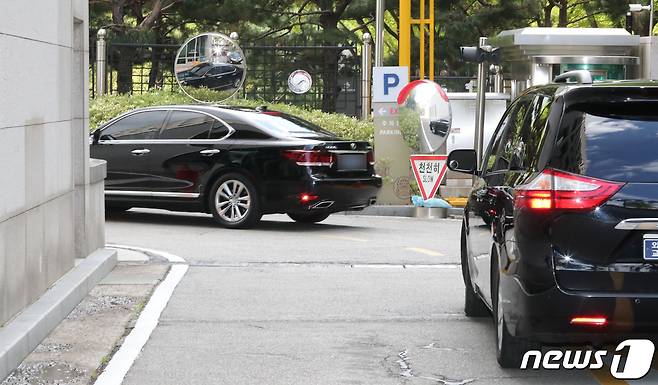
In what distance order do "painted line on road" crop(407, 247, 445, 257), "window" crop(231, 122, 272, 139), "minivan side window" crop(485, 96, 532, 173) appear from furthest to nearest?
"window" crop(231, 122, 272, 139)
"painted line on road" crop(407, 247, 445, 257)
"minivan side window" crop(485, 96, 532, 173)

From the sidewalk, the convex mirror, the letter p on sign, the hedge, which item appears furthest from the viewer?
the hedge

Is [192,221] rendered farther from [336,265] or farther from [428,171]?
[336,265]

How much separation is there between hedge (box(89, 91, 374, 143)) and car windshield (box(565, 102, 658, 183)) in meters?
14.8

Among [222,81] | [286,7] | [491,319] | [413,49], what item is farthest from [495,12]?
[491,319]

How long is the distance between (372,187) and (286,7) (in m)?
21.2

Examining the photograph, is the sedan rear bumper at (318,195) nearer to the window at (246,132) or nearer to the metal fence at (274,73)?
the window at (246,132)

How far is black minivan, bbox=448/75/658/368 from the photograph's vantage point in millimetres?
6703

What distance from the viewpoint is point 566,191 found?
679 cm

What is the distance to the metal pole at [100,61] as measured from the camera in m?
25.4

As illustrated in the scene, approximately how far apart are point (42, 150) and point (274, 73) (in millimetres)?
17816

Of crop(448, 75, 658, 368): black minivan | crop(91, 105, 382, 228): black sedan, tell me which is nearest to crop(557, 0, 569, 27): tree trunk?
crop(91, 105, 382, 228): black sedan

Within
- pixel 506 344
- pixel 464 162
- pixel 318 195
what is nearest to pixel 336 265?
pixel 318 195

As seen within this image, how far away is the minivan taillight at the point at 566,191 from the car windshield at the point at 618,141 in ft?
0.18

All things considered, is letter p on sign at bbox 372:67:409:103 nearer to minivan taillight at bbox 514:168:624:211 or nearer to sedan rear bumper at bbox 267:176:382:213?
sedan rear bumper at bbox 267:176:382:213
